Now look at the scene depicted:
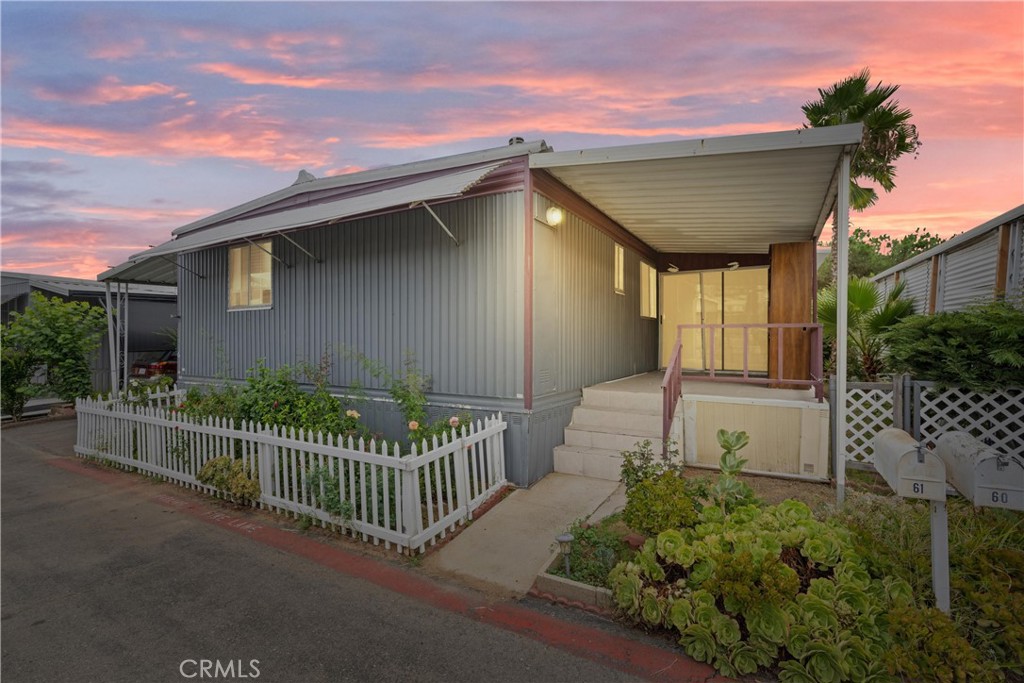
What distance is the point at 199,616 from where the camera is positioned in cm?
321

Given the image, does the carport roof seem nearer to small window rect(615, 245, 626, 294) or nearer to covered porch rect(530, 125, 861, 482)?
covered porch rect(530, 125, 861, 482)

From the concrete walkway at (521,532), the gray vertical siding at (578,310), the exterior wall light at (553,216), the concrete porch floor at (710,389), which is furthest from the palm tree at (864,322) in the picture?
the concrete walkway at (521,532)

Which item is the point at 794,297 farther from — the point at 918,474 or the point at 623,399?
the point at 918,474

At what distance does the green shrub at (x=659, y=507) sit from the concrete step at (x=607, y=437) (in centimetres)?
215

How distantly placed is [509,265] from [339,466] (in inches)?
116

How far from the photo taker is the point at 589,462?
5.86 m

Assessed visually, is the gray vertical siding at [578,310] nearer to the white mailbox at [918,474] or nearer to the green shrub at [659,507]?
the green shrub at [659,507]

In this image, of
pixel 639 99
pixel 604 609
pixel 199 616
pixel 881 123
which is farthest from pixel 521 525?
pixel 881 123

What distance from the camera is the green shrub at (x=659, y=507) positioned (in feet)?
11.2

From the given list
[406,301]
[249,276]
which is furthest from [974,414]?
[249,276]

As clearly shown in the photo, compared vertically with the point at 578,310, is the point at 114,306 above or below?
above

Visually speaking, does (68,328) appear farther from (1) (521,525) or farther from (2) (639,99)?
(2) (639,99)

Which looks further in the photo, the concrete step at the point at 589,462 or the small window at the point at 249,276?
the small window at the point at 249,276

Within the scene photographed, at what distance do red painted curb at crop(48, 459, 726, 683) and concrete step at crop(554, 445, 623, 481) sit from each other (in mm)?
2686
